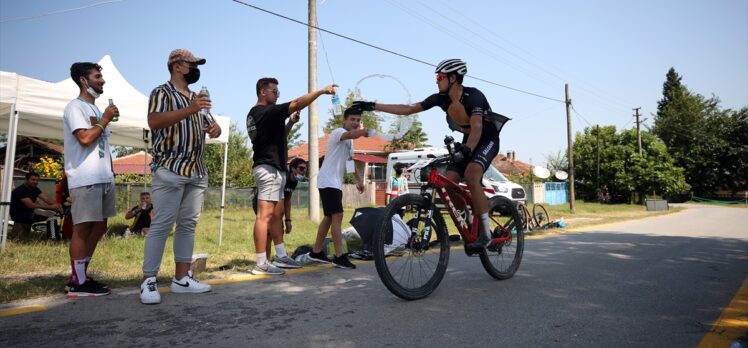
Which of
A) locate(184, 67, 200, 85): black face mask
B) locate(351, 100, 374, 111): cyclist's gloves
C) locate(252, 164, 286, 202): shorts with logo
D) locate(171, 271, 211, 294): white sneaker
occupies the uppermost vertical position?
locate(184, 67, 200, 85): black face mask

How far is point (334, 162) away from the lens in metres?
5.63

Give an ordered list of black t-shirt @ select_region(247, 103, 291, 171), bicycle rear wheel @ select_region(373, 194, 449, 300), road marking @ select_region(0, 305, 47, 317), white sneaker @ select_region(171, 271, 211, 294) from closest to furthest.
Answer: road marking @ select_region(0, 305, 47, 317) → bicycle rear wheel @ select_region(373, 194, 449, 300) → white sneaker @ select_region(171, 271, 211, 294) → black t-shirt @ select_region(247, 103, 291, 171)

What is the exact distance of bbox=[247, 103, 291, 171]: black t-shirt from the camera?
5.06 meters

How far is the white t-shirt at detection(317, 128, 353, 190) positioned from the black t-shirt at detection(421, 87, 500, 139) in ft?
4.12

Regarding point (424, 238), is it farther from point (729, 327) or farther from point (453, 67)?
point (729, 327)

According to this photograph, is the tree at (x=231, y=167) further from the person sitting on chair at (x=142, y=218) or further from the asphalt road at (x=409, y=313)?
the asphalt road at (x=409, y=313)

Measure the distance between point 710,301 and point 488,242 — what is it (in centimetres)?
180

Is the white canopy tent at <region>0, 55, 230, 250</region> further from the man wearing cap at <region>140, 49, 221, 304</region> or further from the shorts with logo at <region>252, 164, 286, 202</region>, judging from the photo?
the man wearing cap at <region>140, 49, 221, 304</region>

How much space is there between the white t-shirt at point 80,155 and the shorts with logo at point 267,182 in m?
1.49

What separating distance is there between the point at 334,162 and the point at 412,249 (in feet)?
6.24

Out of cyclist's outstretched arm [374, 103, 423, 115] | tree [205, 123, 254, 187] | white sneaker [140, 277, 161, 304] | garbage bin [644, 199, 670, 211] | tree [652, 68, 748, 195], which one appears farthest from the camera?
tree [652, 68, 748, 195]

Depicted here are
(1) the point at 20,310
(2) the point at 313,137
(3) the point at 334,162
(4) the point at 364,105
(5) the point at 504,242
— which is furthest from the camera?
(2) the point at 313,137

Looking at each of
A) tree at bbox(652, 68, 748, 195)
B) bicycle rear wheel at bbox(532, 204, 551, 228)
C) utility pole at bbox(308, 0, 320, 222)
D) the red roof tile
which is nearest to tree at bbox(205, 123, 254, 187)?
the red roof tile

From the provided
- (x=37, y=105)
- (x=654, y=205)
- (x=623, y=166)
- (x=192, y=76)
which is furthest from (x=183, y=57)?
(x=623, y=166)
